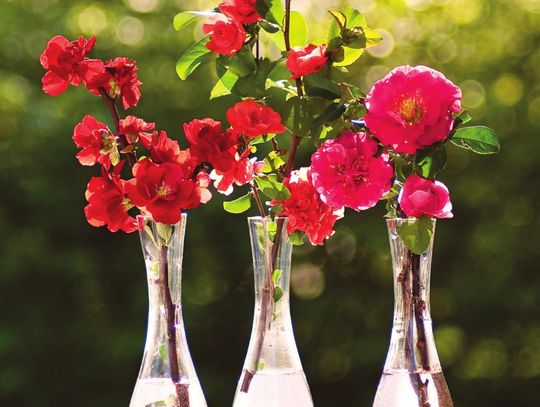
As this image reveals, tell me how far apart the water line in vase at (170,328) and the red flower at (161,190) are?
0.22ft

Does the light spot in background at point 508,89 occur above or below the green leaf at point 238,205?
above

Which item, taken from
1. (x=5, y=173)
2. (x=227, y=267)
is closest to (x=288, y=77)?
(x=227, y=267)

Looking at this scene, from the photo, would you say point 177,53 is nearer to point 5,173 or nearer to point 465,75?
point 5,173

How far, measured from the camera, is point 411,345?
127cm

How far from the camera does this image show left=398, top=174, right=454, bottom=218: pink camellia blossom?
121 cm

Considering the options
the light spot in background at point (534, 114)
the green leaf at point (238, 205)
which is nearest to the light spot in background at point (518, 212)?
the light spot in background at point (534, 114)

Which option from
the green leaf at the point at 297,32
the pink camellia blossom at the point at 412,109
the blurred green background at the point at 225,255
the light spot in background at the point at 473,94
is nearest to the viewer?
the pink camellia blossom at the point at 412,109

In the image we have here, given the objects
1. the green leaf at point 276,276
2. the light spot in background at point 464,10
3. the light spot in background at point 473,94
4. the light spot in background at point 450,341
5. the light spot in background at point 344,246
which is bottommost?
the green leaf at point 276,276

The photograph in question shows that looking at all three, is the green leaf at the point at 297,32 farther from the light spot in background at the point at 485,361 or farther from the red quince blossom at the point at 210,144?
the light spot in background at the point at 485,361

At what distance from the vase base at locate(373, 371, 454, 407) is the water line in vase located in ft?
0.75

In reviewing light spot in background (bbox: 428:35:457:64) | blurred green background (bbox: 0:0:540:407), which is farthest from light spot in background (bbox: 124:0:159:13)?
light spot in background (bbox: 428:35:457:64)

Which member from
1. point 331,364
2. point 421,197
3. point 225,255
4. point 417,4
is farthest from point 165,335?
point 417,4

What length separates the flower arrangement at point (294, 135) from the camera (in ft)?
3.97

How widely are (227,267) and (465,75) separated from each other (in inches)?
30.9
